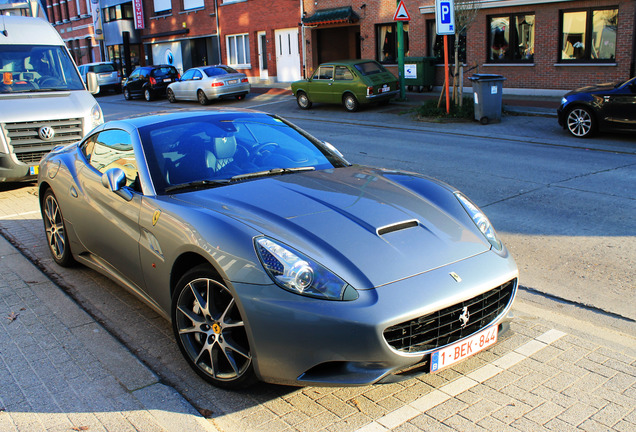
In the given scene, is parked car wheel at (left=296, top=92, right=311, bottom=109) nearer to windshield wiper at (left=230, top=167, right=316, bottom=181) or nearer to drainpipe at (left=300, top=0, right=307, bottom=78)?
drainpipe at (left=300, top=0, right=307, bottom=78)

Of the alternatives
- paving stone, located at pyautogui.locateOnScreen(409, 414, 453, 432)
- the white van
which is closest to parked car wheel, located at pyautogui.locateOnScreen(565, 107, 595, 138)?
the white van

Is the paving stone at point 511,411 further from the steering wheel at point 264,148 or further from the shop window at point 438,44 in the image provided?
the shop window at point 438,44

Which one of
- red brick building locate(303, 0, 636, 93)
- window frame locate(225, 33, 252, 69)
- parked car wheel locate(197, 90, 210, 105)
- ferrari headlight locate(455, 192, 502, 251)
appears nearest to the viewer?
ferrari headlight locate(455, 192, 502, 251)

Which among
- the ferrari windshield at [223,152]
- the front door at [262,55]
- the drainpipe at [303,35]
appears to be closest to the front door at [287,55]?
the drainpipe at [303,35]

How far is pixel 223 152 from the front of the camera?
14.8 feet

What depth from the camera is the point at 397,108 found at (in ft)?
65.0

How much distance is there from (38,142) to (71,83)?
5.38ft

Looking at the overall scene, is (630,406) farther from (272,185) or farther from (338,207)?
(272,185)

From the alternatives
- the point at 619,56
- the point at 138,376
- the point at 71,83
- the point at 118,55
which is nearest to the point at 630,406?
the point at 138,376

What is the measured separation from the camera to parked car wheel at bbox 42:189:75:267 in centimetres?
570

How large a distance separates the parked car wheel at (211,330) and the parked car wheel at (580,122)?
1181 centimetres

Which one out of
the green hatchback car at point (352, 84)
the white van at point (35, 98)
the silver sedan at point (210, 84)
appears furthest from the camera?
the silver sedan at point (210, 84)

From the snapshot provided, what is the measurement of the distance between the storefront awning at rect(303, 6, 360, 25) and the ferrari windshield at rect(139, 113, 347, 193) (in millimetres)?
22910

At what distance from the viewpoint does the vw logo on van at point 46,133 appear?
914cm
